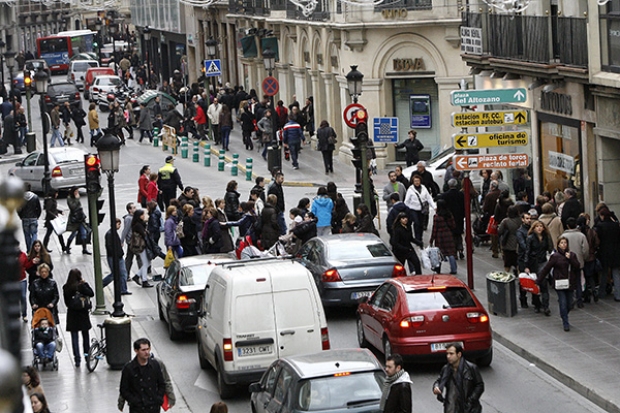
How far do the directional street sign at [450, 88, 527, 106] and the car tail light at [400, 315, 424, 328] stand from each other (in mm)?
5664

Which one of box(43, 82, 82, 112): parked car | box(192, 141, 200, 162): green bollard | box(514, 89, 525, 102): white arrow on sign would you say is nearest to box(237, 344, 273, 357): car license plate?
box(514, 89, 525, 102): white arrow on sign

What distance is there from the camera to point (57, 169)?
116 ft

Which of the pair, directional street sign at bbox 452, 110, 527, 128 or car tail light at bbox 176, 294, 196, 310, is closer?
car tail light at bbox 176, 294, 196, 310

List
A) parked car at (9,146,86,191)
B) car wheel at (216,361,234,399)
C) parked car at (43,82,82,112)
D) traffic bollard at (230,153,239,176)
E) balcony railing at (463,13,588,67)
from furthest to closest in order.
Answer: parked car at (43,82,82,112) < traffic bollard at (230,153,239,176) < parked car at (9,146,86,191) < balcony railing at (463,13,588,67) < car wheel at (216,361,234,399)

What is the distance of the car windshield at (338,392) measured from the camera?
402 inches

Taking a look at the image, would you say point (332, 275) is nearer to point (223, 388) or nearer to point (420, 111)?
point (223, 388)

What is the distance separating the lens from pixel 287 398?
10594 mm

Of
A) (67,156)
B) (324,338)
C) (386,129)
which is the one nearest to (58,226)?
(386,129)

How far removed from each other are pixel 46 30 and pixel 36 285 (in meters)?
108

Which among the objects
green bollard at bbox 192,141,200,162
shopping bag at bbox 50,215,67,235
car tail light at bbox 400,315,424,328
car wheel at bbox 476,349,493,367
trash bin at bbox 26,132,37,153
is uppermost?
trash bin at bbox 26,132,37,153

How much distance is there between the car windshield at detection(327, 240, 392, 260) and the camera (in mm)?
18797

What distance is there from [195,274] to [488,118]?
566 cm

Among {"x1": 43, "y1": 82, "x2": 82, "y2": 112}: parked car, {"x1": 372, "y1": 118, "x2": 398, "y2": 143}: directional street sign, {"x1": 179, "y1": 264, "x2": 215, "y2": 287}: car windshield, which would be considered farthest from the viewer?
{"x1": 43, "y1": 82, "x2": 82, "y2": 112}: parked car

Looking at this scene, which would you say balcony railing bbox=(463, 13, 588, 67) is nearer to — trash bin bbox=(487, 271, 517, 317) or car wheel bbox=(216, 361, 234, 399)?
trash bin bbox=(487, 271, 517, 317)
